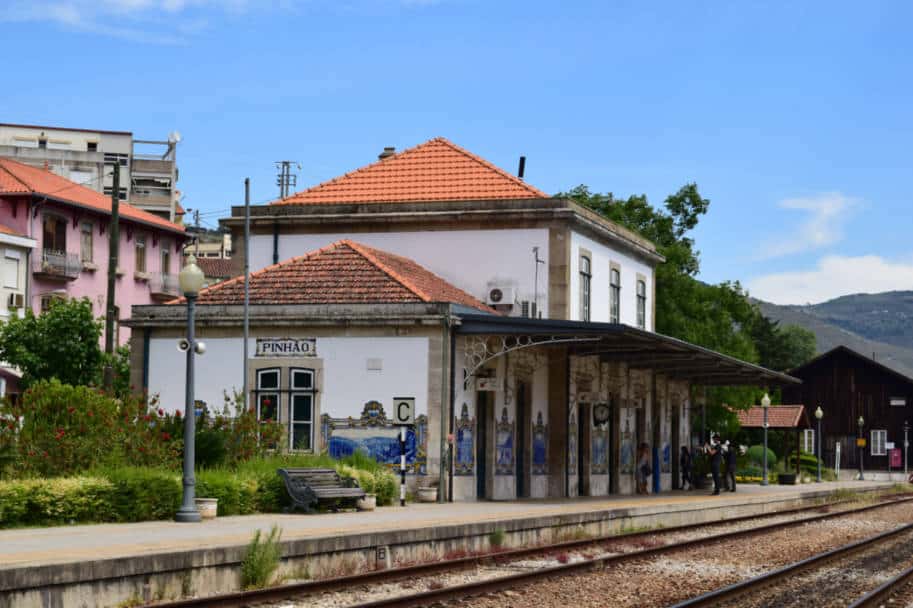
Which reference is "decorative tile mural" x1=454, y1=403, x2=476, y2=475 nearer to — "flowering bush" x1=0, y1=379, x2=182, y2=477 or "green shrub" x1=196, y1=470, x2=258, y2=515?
"green shrub" x1=196, y1=470, x2=258, y2=515

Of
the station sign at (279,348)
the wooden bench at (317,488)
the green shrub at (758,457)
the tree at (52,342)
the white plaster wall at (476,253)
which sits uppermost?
the white plaster wall at (476,253)

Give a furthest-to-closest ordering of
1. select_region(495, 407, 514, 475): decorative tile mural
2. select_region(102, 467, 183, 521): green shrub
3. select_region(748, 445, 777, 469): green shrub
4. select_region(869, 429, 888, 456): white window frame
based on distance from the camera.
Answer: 1. select_region(869, 429, 888, 456): white window frame
2. select_region(748, 445, 777, 469): green shrub
3. select_region(495, 407, 514, 475): decorative tile mural
4. select_region(102, 467, 183, 521): green shrub

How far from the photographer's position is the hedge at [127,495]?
18.2 metres

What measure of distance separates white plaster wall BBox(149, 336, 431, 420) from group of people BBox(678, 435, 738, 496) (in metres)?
14.1

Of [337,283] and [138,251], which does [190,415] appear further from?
[138,251]

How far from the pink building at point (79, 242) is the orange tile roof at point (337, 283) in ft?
96.3

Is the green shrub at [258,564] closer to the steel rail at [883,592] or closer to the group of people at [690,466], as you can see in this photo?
the steel rail at [883,592]

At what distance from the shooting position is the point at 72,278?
203 ft

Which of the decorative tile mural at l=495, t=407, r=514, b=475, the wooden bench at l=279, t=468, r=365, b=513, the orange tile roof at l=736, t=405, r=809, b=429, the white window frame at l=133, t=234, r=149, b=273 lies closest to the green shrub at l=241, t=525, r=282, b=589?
the wooden bench at l=279, t=468, r=365, b=513

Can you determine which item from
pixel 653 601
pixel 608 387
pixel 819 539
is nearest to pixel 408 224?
pixel 608 387

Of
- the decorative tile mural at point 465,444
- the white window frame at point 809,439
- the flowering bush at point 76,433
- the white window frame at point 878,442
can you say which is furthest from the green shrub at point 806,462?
the flowering bush at point 76,433

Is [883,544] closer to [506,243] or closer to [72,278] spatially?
[506,243]

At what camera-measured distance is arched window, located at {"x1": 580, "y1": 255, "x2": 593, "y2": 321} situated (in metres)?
38.0

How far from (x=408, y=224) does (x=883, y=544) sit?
16.0m
